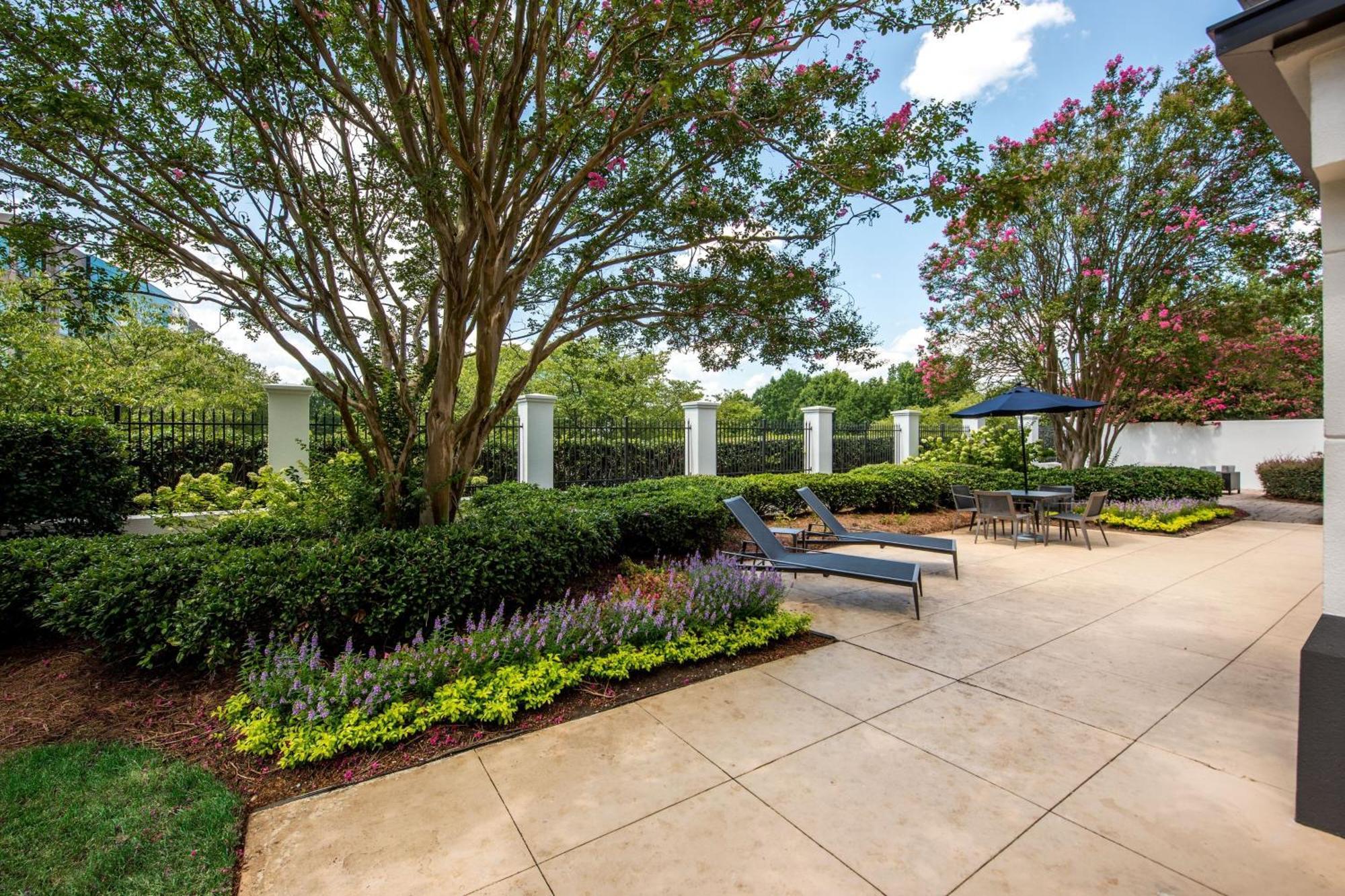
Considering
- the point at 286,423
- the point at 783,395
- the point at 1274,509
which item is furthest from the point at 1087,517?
the point at 783,395

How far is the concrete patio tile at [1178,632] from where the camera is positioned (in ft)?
14.2

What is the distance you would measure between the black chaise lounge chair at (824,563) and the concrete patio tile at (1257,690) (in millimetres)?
1948

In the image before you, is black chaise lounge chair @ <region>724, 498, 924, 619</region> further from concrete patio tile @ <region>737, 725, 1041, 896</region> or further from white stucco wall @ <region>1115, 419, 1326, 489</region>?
white stucco wall @ <region>1115, 419, 1326, 489</region>

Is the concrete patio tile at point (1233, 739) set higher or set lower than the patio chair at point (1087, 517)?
lower

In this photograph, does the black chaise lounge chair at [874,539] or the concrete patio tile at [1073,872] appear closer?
the concrete patio tile at [1073,872]

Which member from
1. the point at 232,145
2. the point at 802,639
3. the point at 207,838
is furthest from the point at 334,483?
the point at 802,639

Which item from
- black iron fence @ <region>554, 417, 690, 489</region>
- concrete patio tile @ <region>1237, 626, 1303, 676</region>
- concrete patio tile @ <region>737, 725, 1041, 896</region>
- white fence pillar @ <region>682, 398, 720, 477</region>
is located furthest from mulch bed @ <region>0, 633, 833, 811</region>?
white fence pillar @ <region>682, 398, 720, 477</region>

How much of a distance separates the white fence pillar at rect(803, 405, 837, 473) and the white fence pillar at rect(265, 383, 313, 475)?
1052 cm

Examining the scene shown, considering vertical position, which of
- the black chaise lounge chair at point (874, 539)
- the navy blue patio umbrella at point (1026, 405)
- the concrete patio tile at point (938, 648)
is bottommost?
the concrete patio tile at point (938, 648)

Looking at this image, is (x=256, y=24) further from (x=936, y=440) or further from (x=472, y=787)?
(x=936, y=440)

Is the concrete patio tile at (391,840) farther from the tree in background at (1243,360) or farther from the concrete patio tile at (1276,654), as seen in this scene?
the tree in background at (1243,360)

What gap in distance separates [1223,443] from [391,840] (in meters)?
28.2

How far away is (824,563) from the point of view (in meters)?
5.52

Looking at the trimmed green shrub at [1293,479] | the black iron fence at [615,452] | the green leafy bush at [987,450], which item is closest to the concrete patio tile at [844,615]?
the black iron fence at [615,452]
